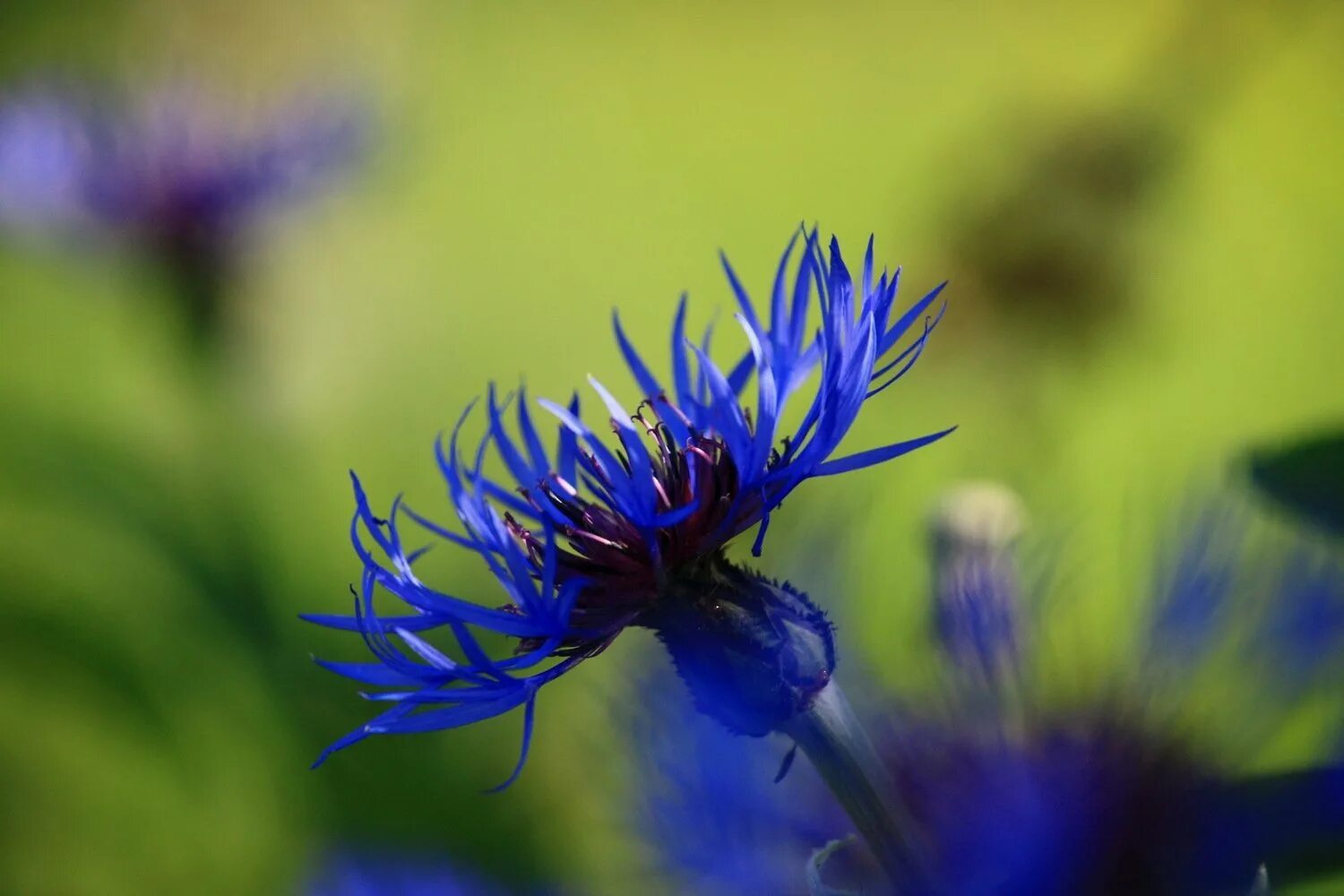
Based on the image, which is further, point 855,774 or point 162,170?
point 162,170

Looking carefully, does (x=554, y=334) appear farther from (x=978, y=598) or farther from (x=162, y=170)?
(x=978, y=598)

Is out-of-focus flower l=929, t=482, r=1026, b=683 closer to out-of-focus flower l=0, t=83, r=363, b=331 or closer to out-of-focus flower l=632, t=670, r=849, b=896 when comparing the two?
out-of-focus flower l=632, t=670, r=849, b=896

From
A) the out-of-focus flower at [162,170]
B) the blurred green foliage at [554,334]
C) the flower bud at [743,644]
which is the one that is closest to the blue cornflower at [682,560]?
the flower bud at [743,644]

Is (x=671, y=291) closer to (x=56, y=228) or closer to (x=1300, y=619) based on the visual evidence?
(x=56, y=228)

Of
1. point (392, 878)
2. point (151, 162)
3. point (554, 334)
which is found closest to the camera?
point (392, 878)

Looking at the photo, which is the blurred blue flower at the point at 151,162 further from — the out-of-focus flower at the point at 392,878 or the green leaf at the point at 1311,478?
the green leaf at the point at 1311,478

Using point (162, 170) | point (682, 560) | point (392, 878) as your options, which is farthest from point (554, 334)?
point (682, 560)

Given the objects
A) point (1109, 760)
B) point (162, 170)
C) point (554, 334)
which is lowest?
point (1109, 760)

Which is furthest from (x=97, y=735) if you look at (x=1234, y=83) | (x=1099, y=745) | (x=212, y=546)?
(x=1234, y=83)
